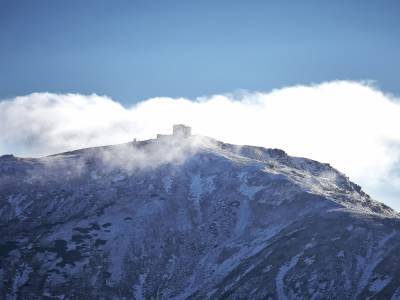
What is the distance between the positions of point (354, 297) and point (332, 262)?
17111 millimetres

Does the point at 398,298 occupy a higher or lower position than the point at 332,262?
lower

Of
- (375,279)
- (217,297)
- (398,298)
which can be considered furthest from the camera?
(217,297)

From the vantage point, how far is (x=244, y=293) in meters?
195

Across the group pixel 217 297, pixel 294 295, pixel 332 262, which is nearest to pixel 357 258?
pixel 332 262

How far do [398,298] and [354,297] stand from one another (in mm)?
12219

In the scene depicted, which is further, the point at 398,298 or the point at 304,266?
the point at 304,266

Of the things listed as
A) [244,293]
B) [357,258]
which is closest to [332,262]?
[357,258]

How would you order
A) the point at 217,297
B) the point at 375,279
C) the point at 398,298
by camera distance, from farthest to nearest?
the point at 217,297 → the point at 375,279 → the point at 398,298

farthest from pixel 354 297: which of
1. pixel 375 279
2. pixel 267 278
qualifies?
pixel 267 278

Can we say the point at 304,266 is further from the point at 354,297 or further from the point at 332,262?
the point at 354,297

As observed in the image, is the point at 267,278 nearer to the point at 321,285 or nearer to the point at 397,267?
the point at 321,285

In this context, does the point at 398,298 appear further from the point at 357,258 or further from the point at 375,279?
the point at 357,258

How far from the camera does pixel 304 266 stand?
19925 cm

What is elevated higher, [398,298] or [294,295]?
[294,295]
